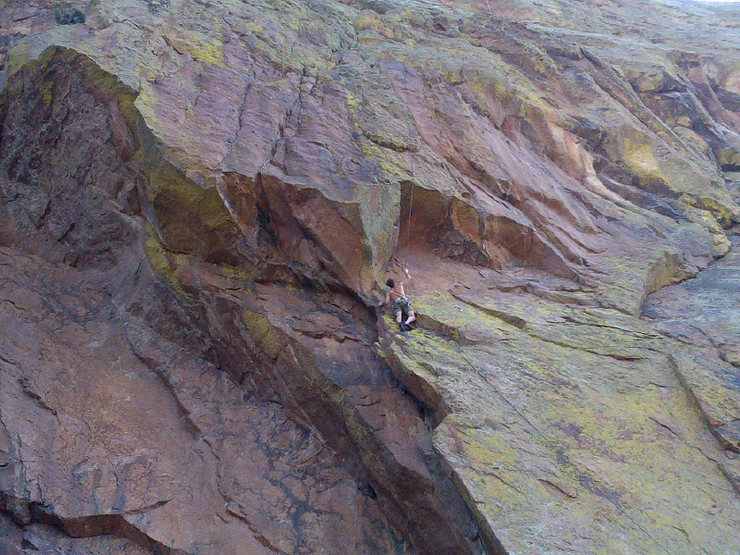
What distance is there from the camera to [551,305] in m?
12.0

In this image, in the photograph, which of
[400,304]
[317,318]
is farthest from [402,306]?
[317,318]

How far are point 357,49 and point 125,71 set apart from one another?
28.3 ft

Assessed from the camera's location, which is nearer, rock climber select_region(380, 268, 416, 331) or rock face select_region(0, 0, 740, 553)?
rock face select_region(0, 0, 740, 553)

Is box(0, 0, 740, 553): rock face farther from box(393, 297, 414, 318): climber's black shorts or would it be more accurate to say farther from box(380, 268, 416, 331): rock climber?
box(393, 297, 414, 318): climber's black shorts

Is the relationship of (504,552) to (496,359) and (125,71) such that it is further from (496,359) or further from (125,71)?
(125,71)

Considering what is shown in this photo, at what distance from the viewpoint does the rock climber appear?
34.6 feet

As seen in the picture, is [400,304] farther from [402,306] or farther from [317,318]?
[317,318]

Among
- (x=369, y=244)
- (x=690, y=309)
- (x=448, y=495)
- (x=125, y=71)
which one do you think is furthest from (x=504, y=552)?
(x=125, y=71)

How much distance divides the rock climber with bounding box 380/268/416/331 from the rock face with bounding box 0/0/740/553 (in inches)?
13.5

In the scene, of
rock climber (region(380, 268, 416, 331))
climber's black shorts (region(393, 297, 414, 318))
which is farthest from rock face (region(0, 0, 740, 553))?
climber's black shorts (region(393, 297, 414, 318))

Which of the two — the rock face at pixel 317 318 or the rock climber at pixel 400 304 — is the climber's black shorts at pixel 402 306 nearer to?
the rock climber at pixel 400 304

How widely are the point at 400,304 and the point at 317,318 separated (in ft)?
6.08

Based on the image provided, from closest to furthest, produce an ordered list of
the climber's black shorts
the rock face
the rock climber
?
1. the rock face
2. the rock climber
3. the climber's black shorts

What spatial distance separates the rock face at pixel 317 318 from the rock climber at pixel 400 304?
0.34m
